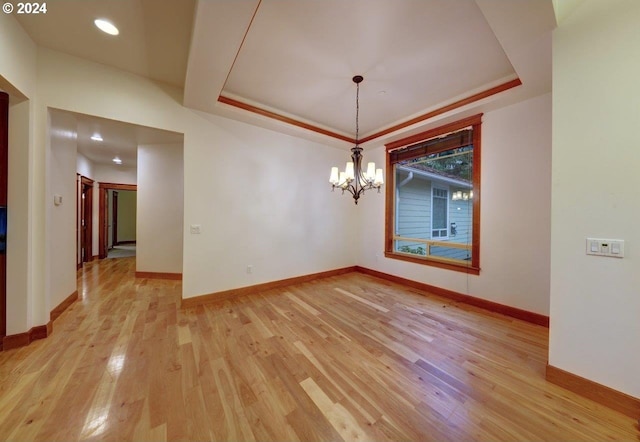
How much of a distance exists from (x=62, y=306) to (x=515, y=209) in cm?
607

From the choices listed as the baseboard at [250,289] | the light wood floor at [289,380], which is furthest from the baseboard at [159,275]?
the baseboard at [250,289]

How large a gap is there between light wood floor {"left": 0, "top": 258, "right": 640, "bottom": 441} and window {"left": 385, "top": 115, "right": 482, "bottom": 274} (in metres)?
1.20

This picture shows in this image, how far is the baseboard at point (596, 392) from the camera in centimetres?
145

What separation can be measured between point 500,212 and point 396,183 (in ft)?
6.34

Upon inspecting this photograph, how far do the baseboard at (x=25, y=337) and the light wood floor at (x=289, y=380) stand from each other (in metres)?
0.10

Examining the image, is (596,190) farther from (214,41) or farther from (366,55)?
(214,41)

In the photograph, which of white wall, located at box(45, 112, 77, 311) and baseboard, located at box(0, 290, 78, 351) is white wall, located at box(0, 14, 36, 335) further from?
white wall, located at box(45, 112, 77, 311)

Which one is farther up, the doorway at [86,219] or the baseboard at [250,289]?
the doorway at [86,219]

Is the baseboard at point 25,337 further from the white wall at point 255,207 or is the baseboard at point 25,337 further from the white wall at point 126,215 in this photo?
the white wall at point 126,215

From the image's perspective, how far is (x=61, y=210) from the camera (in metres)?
2.90

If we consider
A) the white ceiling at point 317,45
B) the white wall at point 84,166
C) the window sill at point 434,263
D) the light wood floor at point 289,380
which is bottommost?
the light wood floor at point 289,380

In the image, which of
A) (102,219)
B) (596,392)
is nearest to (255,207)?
(596,392)

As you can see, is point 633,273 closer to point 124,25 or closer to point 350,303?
point 350,303

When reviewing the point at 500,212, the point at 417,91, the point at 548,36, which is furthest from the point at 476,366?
the point at 417,91
